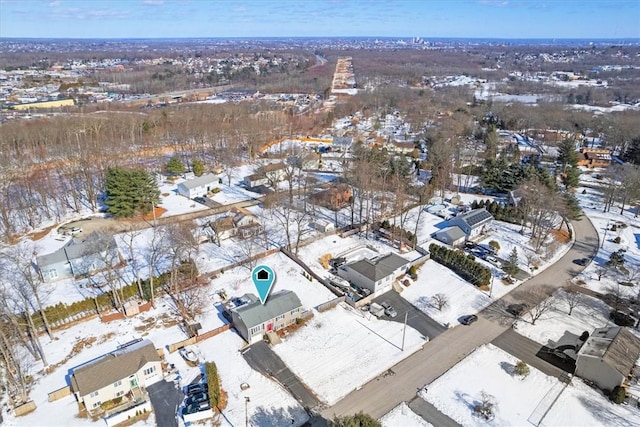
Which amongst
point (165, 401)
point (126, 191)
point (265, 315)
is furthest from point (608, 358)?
point (126, 191)

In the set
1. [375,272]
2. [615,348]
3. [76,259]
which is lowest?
[615,348]

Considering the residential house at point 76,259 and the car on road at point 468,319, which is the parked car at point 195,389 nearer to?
the residential house at point 76,259

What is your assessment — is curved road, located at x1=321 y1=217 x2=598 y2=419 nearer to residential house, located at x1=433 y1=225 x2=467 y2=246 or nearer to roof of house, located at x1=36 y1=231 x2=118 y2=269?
residential house, located at x1=433 y1=225 x2=467 y2=246

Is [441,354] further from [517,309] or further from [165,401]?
[165,401]

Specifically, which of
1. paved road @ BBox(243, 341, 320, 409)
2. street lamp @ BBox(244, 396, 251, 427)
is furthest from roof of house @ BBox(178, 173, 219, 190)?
street lamp @ BBox(244, 396, 251, 427)

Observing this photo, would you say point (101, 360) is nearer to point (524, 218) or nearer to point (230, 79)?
point (524, 218)
